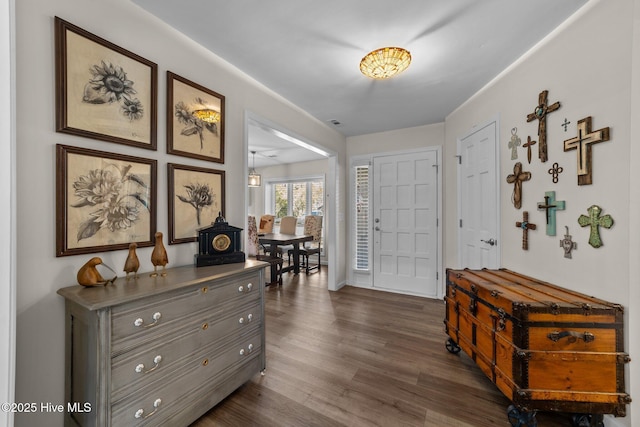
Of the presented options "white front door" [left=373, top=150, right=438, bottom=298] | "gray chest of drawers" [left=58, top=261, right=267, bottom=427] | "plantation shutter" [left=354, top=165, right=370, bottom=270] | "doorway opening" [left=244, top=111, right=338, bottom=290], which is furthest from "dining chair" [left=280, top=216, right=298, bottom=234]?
"gray chest of drawers" [left=58, top=261, right=267, bottom=427]

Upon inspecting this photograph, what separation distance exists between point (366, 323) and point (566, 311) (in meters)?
1.87

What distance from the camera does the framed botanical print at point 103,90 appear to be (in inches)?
50.5

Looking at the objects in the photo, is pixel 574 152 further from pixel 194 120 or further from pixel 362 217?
pixel 362 217

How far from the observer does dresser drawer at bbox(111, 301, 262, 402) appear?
118 centimetres

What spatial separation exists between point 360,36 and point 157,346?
2382 millimetres

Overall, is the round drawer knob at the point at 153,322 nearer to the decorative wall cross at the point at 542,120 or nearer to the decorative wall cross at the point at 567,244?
the decorative wall cross at the point at 567,244

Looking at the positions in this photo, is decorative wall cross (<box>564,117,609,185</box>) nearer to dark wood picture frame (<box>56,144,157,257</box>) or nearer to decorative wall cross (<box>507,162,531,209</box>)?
decorative wall cross (<box>507,162,531,209</box>)

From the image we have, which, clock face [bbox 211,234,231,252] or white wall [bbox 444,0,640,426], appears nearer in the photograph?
white wall [bbox 444,0,640,426]

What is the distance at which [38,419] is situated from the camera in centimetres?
121

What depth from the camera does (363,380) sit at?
1.91m

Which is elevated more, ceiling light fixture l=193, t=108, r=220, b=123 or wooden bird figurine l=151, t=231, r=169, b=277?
ceiling light fixture l=193, t=108, r=220, b=123

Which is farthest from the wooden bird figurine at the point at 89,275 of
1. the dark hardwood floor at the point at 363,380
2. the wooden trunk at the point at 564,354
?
the wooden trunk at the point at 564,354

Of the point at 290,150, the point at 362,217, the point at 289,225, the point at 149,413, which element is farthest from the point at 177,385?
the point at 290,150

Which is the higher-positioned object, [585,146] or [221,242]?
[585,146]
